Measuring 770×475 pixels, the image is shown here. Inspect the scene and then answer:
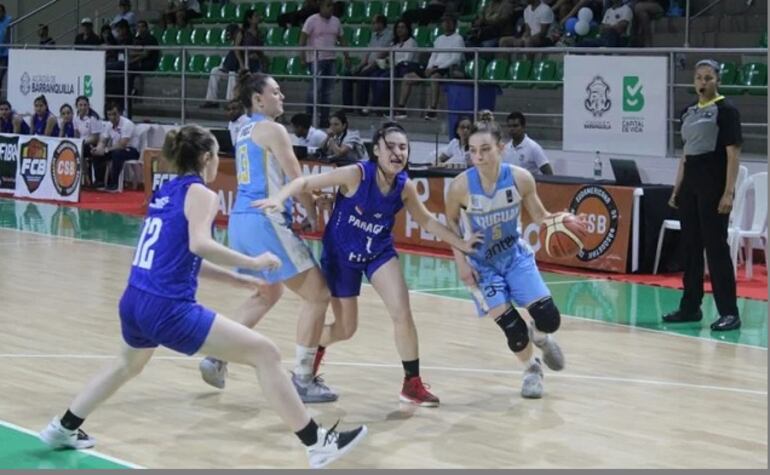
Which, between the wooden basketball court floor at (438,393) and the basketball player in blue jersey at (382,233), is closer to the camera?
the wooden basketball court floor at (438,393)

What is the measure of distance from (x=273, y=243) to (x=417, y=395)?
3.85 feet

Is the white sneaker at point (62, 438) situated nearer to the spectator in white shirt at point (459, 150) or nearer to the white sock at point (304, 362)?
the white sock at point (304, 362)

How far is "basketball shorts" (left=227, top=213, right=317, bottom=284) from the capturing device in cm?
795

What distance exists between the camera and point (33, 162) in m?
20.1

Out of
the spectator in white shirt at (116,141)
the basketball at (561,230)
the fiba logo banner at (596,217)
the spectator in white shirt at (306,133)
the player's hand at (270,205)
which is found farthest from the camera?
the spectator in white shirt at (116,141)

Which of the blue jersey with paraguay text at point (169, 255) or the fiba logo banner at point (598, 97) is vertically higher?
the fiba logo banner at point (598, 97)

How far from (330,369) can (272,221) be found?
1343 millimetres

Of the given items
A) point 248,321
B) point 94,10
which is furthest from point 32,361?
point 94,10

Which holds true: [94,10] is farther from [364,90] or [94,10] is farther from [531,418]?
[531,418]

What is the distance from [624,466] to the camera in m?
6.61

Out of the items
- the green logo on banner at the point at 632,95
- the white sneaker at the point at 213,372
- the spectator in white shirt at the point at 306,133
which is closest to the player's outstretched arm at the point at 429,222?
the white sneaker at the point at 213,372

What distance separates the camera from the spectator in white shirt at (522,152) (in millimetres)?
14875

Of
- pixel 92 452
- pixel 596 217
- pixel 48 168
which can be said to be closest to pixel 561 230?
pixel 92 452

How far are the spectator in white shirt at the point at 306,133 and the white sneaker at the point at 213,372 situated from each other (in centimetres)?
906
